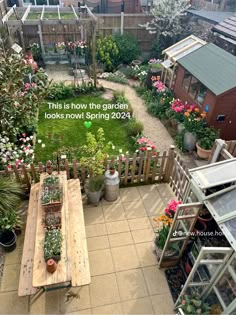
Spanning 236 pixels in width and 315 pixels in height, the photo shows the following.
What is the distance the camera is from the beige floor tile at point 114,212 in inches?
236

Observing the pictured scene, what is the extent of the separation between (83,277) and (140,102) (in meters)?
8.53

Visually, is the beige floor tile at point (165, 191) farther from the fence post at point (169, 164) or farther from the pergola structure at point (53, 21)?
the pergola structure at point (53, 21)

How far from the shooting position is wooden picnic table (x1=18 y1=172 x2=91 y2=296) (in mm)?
3961

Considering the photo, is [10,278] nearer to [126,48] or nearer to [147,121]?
[147,121]

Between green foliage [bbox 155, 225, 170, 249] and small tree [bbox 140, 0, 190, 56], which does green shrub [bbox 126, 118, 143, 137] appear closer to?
green foliage [bbox 155, 225, 170, 249]

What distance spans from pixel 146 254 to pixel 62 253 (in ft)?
6.36

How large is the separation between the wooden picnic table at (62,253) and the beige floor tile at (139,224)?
1.32 m

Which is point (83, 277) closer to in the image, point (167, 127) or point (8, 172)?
point (8, 172)

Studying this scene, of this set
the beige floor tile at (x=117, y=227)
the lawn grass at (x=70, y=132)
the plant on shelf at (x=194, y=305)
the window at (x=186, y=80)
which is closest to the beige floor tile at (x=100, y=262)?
the beige floor tile at (x=117, y=227)

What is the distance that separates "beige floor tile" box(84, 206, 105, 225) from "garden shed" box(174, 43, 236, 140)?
15.8 ft

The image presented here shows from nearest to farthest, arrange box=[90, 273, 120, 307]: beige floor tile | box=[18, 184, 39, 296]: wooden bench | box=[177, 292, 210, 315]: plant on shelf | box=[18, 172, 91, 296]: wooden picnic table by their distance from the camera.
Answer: box=[177, 292, 210, 315]: plant on shelf
box=[18, 172, 91, 296]: wooden picnic table
box=[18, 184, 39, 296]: wooden bench
box=[90, 273, 120, 307]: beige floor tile

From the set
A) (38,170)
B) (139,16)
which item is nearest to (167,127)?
(38,170)

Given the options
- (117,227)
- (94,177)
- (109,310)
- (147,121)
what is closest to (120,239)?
(117,227)

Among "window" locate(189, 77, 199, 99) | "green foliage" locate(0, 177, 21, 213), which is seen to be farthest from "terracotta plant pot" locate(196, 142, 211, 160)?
"green foliage" locate(0, 177, 21, 213)
